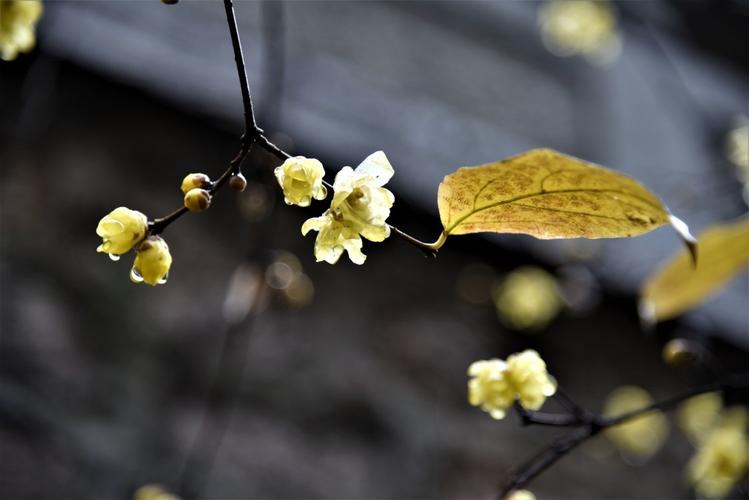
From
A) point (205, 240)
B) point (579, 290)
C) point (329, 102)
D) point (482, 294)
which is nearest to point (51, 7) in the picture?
point (205, 240)

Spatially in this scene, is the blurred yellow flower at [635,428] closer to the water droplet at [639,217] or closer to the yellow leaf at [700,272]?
the yellow leaf at [700,272]

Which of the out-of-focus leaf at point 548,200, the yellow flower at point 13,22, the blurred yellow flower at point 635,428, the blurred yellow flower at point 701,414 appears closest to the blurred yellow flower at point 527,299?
the blurred yellow flower at point 635,428

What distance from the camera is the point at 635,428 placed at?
5.47ft

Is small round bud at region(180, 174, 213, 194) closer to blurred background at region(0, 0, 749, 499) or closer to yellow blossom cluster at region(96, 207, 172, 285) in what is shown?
yellow blossom cluster at region(96, 207, 172, 285)

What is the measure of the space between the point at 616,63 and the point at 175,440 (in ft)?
8.75

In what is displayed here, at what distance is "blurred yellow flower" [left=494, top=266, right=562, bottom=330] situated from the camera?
180cm

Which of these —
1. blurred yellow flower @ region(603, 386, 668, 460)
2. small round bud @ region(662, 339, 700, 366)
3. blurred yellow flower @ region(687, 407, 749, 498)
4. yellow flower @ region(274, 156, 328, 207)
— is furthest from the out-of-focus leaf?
blurred yellow flower @ region(603, 386, 668, 460)

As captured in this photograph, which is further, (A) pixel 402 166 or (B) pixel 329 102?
(B) pixel 329 102

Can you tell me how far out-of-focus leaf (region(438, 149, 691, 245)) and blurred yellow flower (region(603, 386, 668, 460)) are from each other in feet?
3.84

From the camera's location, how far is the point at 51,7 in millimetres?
1505

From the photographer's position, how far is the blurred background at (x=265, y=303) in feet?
4.23

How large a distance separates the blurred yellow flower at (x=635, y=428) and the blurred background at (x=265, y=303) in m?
0.04

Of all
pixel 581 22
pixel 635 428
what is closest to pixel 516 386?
pixel 635 428

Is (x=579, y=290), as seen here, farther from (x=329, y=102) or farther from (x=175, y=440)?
(x=175, y=440)
